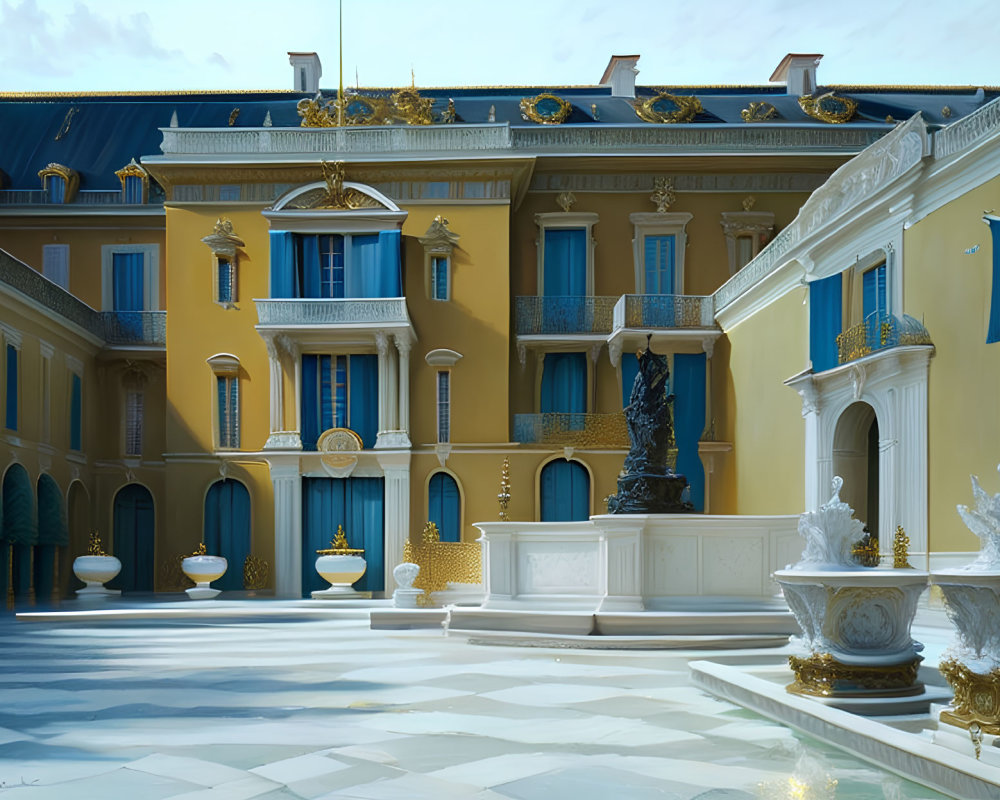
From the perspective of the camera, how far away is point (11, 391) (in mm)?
24625

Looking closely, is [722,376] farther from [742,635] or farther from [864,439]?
[742,635]

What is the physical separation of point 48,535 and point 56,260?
812 centimetres

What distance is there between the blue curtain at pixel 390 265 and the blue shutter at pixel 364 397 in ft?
5.43

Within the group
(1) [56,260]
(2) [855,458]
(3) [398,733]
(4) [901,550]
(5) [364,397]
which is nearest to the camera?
(3) [398,733]

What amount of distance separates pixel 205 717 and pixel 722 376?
2046cm

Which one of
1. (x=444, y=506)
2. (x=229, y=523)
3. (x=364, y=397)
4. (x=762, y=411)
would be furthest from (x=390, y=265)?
(x=762, y=411)

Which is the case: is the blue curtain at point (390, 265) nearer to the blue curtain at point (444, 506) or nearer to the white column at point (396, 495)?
the white column at point (396, 495)

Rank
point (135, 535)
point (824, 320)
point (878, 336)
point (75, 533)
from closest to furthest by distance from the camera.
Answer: point (878, 336) < point (824, 320) < point (75, 533) < point (135, 535)

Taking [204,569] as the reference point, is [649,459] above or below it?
above

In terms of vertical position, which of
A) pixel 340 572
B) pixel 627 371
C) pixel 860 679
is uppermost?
pixel 627 371

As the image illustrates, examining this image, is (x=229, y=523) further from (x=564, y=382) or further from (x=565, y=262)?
(x=565, y=262)

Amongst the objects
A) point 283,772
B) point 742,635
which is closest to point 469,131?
point 742,635

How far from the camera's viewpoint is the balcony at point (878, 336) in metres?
17.0

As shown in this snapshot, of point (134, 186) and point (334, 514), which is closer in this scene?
point (334, 514)
